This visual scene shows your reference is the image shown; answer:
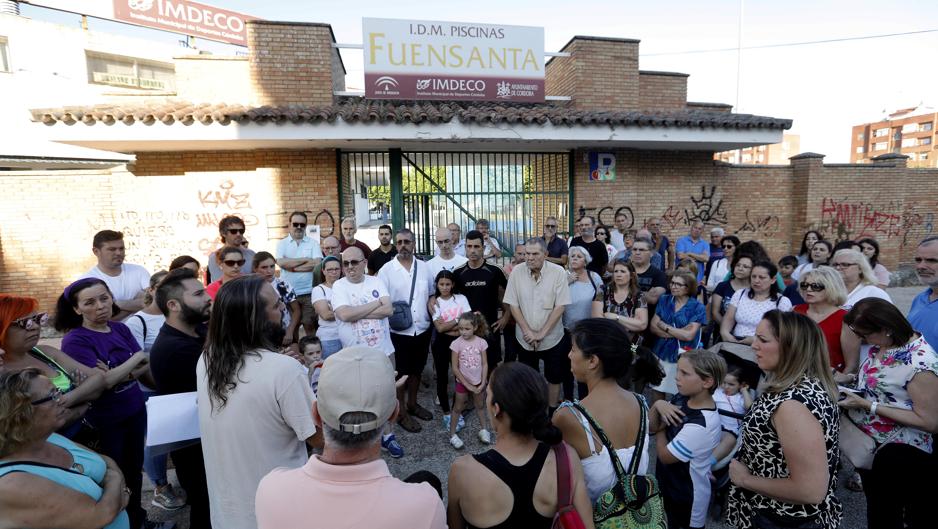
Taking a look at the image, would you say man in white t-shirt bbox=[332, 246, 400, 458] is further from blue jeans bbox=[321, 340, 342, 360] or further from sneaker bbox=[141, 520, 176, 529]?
sneaker bbox=[141, 520, 176, 529]

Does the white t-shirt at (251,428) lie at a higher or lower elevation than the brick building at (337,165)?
lower

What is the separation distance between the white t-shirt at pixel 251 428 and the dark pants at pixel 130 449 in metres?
1.20

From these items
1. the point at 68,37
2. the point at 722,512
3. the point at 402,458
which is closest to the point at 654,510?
the point at 722,512

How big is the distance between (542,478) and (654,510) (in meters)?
0.58

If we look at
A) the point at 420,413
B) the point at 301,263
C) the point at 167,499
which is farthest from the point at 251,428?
the point at 301,263

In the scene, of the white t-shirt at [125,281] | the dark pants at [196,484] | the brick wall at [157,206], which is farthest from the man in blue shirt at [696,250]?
the white t-shirt at [125,281]

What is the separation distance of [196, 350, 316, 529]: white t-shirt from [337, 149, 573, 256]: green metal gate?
22.1 ft

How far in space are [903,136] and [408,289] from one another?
286 feet

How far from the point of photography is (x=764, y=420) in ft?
6.44

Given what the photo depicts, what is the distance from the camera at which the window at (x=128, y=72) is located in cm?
2138

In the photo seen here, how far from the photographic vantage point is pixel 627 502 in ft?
5.65

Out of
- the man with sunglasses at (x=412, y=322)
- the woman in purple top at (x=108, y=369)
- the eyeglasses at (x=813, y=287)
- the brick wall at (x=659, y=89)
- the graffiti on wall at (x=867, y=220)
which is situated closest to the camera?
the woman in purple top at (x=108, y=369)

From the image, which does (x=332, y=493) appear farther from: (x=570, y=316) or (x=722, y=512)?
(x=570, y=316)

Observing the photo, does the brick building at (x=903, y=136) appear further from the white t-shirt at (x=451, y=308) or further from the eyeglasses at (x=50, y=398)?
the eyeglasses at (x=50, y=398)
